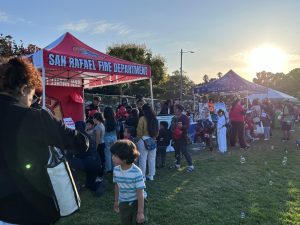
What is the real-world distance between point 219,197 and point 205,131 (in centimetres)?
611

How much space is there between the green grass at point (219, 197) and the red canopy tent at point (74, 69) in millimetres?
2746

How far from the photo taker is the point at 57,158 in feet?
6.57

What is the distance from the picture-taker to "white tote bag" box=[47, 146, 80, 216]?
6.41ft

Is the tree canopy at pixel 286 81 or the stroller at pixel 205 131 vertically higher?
the tree canopy at pixel 286 81

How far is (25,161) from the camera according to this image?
190cm

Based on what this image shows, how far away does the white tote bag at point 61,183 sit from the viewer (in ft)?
6.41

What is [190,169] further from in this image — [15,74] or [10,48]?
[10,48]

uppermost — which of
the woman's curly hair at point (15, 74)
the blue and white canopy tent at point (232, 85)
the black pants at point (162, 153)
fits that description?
the blue and white canopy tent at point (232, 85)

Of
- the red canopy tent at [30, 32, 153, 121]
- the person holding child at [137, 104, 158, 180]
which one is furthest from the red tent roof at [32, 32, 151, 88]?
the person holding child at [137, 104, 158, 180]

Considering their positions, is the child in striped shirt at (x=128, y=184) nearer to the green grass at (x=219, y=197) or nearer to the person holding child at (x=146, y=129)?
the green grass at (x=219, y=197)

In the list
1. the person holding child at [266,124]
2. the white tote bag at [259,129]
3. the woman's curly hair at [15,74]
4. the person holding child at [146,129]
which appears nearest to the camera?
the woman's curly hair at [15,74]

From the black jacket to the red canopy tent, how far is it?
505 centimetres

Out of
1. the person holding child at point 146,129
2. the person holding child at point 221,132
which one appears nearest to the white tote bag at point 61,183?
the person holding child at point 146,129

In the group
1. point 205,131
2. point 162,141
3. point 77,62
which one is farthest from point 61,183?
point 205,131
